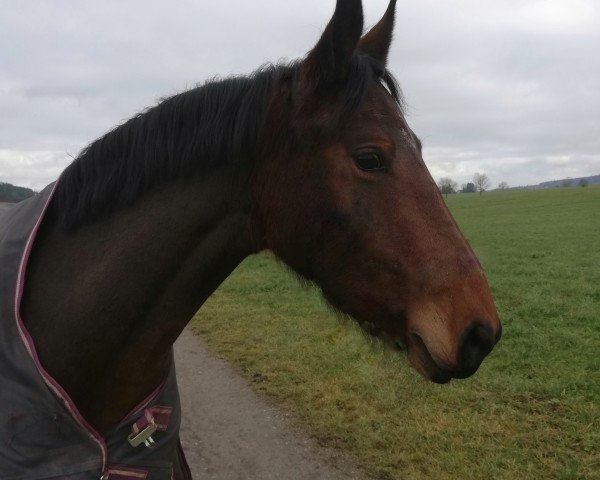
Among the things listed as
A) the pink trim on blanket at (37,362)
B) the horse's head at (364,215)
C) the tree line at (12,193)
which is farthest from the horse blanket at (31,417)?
the tree line at (12,193)

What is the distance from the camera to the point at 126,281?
1.99m

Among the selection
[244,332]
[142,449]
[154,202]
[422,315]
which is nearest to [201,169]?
[154,202]

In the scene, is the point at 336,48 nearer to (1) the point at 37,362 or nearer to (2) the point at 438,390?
(1) the point at 37,362

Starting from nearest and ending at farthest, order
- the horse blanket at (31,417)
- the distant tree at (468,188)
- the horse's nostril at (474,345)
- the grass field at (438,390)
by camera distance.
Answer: the horse's nostril at (474,345) < the horse blanket at (31,417) < the grass field at (438,390) < the distant tree at (468,188)

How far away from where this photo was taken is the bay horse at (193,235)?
186cm

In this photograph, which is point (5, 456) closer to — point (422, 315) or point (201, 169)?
point (201, 169)

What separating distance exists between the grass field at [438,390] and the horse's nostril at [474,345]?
39 centimetres

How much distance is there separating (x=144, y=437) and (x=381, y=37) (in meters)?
1.95

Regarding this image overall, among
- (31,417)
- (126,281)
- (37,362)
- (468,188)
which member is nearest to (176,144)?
(126,281)

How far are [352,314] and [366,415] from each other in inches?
133

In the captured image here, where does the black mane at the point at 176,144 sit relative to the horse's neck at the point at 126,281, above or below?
above

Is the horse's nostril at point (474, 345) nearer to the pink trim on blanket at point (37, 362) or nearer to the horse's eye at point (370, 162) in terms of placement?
the horse's eye at point (370, 162)

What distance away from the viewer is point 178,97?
84.1 inches

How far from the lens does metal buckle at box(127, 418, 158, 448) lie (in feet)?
6.91
